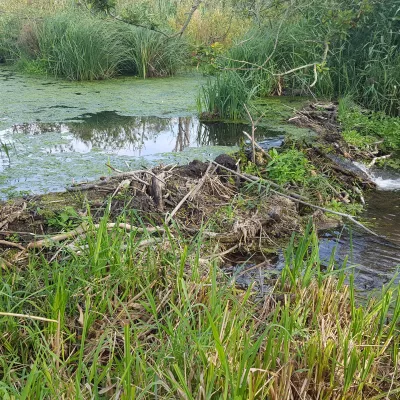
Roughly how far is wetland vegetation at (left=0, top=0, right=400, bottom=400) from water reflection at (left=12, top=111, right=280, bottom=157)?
35 millimetres

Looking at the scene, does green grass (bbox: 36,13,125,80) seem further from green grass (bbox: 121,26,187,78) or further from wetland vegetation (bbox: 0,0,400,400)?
green grass (bbox: 121,26,187,78)

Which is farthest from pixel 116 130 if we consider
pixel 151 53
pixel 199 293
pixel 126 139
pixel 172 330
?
pixel 172 330

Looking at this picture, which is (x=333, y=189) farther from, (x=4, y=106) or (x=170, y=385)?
(x=4, y=106)

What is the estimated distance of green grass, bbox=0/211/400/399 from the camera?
1860 millimetres

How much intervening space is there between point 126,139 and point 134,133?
1.02 ft

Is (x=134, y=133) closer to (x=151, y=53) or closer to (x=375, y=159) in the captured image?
(x=375, y=159)

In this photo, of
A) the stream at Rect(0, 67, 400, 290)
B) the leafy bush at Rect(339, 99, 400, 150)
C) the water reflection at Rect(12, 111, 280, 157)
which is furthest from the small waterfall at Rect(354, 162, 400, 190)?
the water reflection at Rect(12, 111, 280, 157)

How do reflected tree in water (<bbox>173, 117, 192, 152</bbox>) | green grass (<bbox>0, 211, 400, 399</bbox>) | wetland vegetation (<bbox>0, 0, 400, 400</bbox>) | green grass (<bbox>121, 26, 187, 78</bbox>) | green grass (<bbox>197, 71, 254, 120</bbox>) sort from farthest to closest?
green grass (<bbox>121, 26, 187, 78</bbox>)
green grass (<bbox>197, 71, 254, 120</bbox>)
reflected tree in water (<bbox>173, 117, 192, 152</bbox>)
wetland vegetation (<bbox>0, 0, 400, 400</bbox>)
green grass (<bbox>0, 211, 400, 399</bbox>)

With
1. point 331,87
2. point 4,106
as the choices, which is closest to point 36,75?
point 4,106

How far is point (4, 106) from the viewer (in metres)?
7.19

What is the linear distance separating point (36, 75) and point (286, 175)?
21.1 ft

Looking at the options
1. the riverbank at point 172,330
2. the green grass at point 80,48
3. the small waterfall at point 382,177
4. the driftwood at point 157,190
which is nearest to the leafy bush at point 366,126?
the small waterfall at point 382,177

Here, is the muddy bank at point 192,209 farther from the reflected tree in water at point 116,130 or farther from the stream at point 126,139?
the reflected tree in water at point 116,130

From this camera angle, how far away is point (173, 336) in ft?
6.44
